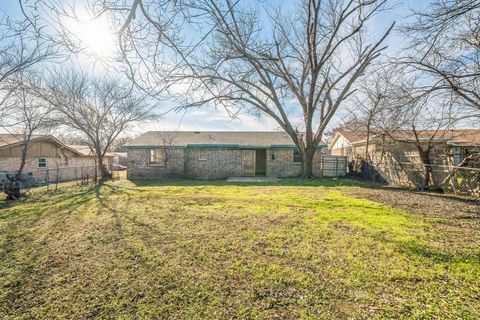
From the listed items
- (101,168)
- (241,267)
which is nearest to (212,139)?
(101,168)

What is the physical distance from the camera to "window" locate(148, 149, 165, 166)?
1633cm

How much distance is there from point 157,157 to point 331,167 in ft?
40.4

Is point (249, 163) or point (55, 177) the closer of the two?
point (249, 163)

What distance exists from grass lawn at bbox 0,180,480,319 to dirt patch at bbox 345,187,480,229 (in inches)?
16.4

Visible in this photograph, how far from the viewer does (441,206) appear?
6.81m

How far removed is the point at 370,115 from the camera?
44.4ft

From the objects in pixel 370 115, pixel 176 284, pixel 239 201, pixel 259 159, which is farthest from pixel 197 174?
pixel 176 284

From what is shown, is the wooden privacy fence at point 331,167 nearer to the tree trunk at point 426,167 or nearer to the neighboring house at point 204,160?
the neighboring house at point 204,160

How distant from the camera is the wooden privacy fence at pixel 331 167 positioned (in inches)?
627

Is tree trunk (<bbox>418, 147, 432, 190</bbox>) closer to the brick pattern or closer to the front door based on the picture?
the brick pattern

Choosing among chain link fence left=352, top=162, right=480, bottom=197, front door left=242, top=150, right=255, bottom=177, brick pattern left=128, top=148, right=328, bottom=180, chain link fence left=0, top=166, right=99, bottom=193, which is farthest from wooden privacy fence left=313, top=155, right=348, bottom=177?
chain link fence left=0, top=166, right=99, bottom=193

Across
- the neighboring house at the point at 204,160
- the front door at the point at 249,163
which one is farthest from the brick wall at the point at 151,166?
the front door at the point at 249,163

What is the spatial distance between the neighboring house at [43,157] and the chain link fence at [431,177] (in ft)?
58.8

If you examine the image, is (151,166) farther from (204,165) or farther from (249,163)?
(249,163)
